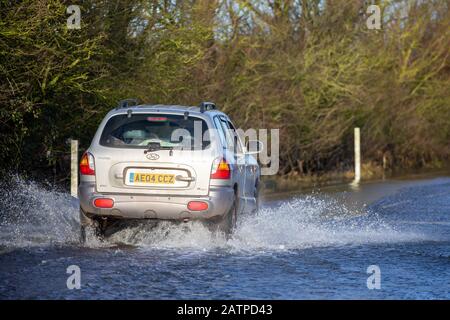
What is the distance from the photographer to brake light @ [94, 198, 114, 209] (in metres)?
12.3

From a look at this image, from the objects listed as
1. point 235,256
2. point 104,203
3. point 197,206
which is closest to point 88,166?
point 104,203

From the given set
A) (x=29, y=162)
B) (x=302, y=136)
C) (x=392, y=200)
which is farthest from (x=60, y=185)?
(x=302, y=136)

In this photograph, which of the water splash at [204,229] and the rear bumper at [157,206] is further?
the water splash at [204,229]

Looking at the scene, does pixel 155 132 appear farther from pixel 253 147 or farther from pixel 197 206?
pixel 253 147

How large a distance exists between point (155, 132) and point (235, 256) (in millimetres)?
2038

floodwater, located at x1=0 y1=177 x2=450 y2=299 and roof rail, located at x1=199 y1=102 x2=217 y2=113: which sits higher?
roof rail, located at x1=199 y1=102 x2=217 y2=113

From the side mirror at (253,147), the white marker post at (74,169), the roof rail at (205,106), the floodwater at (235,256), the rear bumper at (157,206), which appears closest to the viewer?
the floodwater at (235,256)

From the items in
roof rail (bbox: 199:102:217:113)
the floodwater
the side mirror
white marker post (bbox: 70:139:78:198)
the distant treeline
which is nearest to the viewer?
the floodwater

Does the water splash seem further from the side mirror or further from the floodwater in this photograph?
the side mirror

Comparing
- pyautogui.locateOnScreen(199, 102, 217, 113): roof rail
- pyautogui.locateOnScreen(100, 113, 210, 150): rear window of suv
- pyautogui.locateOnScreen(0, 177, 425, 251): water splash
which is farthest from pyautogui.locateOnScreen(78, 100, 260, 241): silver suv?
pyautogui.locateOnScreen(0, 177, 425, 251): water splash

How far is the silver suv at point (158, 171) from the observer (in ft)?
40.2

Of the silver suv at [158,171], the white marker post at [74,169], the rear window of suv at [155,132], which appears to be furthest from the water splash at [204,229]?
the rear window of suv at [155,132]

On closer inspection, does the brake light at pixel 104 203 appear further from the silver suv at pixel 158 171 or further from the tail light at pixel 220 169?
the tail light at pixel 220 169

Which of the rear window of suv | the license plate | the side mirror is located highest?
the rear window of suv
